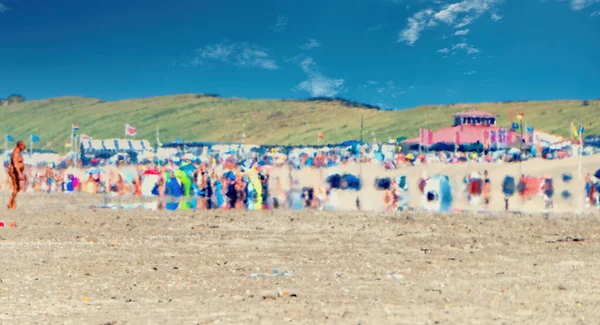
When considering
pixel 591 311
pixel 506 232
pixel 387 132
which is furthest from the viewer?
pixel 387 132

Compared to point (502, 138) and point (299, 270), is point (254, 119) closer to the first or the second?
point (502, 138)

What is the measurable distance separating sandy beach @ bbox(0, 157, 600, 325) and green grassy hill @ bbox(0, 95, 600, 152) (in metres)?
Answer: 95.3

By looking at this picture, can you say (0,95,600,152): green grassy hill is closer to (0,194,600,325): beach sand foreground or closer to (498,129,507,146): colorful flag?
(498,129,507,146): colorful flag

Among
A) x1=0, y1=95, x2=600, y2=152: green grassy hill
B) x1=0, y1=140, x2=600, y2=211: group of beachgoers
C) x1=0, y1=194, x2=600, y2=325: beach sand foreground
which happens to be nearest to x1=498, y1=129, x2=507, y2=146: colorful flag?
x1=0, y1=140, x2=600, y2=211: group of beachgoers

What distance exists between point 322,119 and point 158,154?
74.8 metres

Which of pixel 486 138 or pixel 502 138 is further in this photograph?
pixel 486 138

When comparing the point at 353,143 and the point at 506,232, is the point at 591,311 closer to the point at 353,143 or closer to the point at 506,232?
the point at 506,232

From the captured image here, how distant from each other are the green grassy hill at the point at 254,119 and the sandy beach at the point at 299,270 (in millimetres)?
95258

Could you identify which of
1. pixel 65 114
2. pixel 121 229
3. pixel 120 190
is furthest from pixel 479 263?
pixel 65 114

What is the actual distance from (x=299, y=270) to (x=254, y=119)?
157909 millimetres

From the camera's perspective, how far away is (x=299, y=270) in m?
11.8

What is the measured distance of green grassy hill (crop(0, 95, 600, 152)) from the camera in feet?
439

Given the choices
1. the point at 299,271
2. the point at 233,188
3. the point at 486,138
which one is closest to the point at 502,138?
the point at 486,138

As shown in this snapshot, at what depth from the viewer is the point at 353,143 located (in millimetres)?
73938
